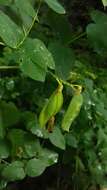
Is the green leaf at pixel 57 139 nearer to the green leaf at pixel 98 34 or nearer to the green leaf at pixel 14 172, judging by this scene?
the green leaf at pixel 14 172

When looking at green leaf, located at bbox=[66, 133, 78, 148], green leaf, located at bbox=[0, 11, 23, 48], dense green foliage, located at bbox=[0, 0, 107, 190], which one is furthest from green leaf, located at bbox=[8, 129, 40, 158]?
green leaf, located at bbox=[0, 11, 23, 48]

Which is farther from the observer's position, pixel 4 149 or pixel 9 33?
pixel 4 149

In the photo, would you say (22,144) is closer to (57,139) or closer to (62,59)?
(57,139)

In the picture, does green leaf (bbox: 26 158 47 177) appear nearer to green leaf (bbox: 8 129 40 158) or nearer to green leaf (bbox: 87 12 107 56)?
green leaf (bbox: 8 129 40 158)

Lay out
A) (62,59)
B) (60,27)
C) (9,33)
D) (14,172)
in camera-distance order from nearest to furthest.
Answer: (9,33)
(14,172)
(62,59)
(60,27)

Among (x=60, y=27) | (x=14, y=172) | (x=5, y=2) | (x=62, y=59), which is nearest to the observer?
(x=5, y=2)

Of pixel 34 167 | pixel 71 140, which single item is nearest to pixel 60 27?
pixel 71 140
